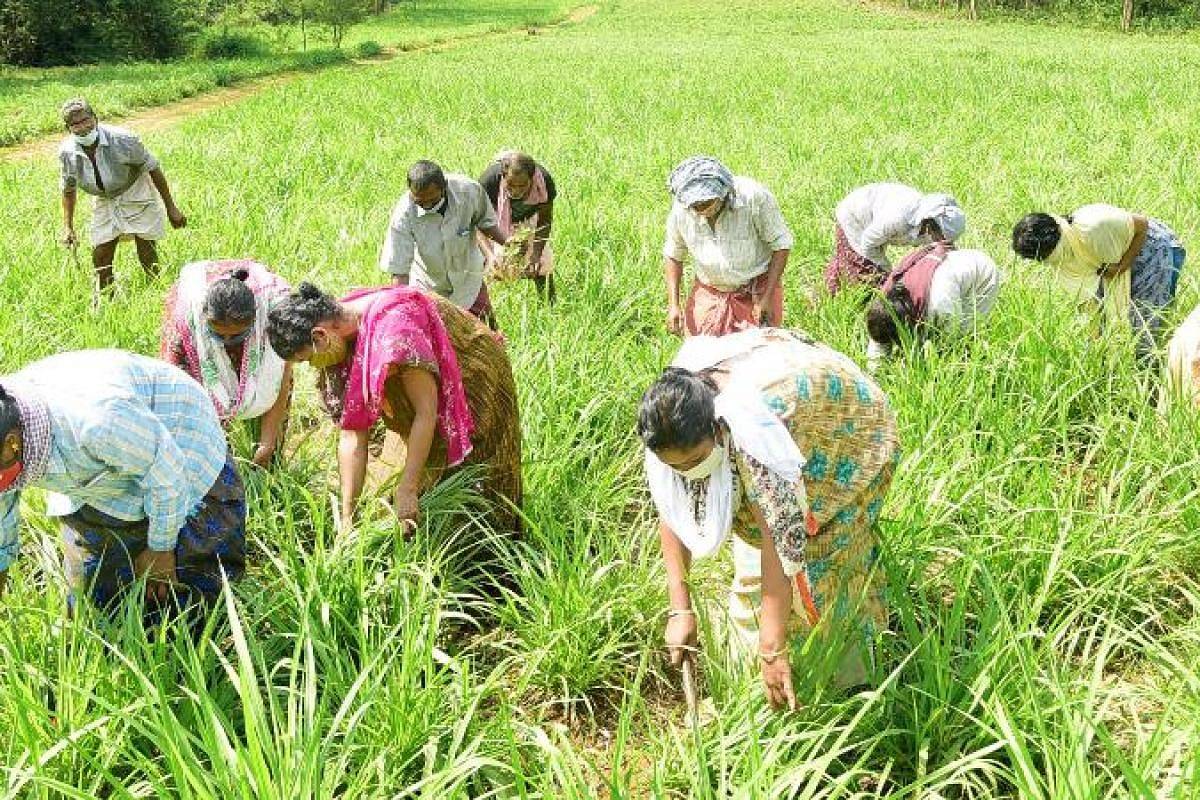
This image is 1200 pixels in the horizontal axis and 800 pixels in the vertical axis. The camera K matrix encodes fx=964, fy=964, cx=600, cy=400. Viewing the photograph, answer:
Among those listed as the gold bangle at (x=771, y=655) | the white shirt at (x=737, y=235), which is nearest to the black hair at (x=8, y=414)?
the gold bangle at (x=771, y=655)

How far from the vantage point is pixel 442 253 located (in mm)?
3949

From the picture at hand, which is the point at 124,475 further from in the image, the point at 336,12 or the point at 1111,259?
the point at 336,12

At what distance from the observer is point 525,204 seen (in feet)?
15.5

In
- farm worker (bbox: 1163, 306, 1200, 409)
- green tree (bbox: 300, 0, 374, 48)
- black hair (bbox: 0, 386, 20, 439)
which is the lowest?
farm worker (bbox: 1163, 306, 1200, 409)

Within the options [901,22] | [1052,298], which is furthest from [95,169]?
[901,22]

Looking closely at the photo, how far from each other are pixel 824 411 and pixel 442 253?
234 centimetres

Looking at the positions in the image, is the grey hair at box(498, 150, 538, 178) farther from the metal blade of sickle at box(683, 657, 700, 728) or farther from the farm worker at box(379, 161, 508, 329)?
the metal blade of sickle at box(683, 657, 700, 728)

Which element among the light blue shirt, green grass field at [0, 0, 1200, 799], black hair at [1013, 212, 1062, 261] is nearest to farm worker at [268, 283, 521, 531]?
green grass field at [0, 0, 1200, 799]

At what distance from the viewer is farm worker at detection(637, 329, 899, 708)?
5.81 ft

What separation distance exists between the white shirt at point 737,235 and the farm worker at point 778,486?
159cm

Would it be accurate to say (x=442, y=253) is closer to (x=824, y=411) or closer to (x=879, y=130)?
(x=824, y=411)

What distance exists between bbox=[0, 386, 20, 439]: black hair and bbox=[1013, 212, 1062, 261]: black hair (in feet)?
10.4

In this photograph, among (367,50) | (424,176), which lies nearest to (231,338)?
(424,176)

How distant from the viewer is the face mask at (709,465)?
1.79 m
